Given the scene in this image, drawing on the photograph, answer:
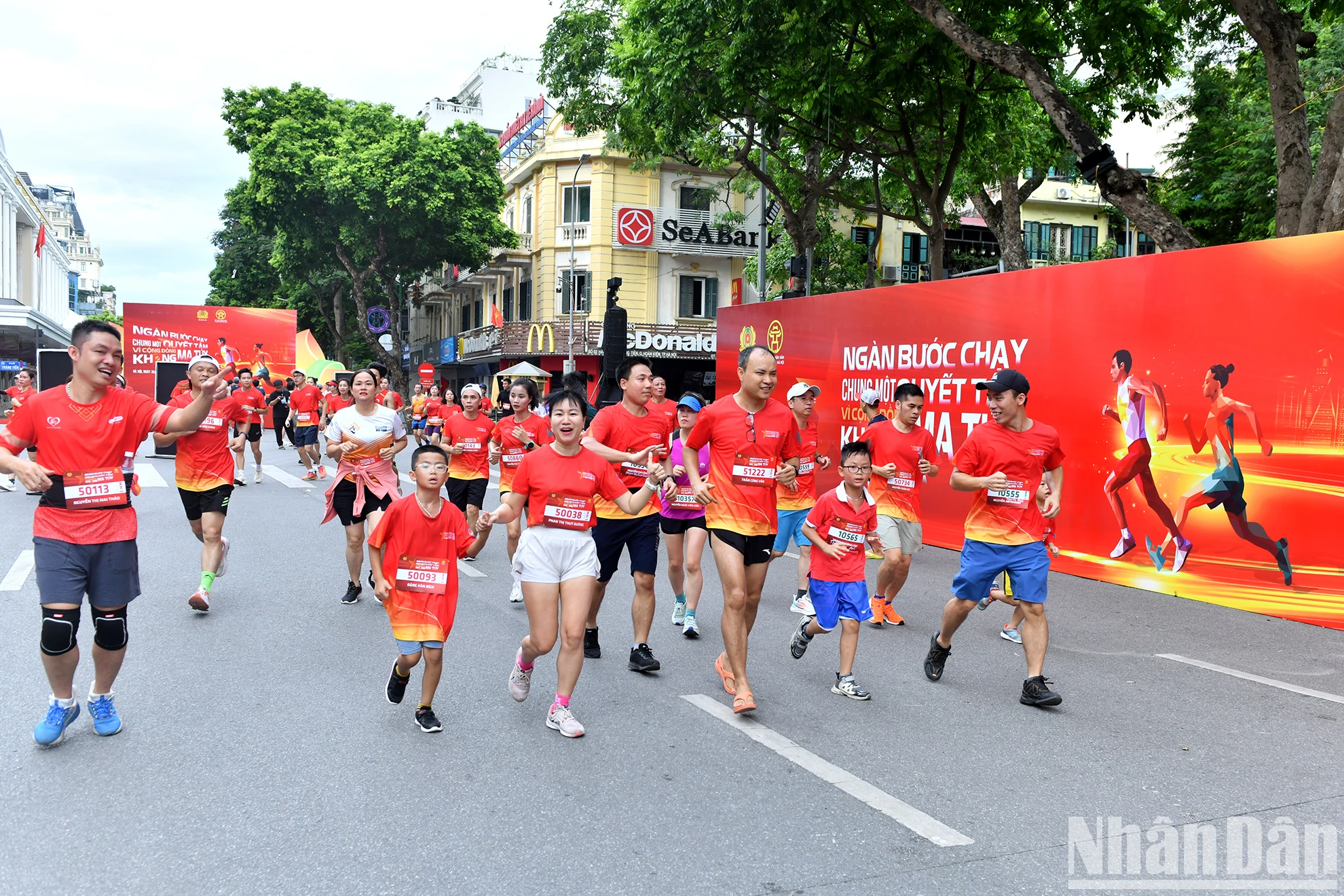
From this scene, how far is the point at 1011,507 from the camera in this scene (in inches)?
239

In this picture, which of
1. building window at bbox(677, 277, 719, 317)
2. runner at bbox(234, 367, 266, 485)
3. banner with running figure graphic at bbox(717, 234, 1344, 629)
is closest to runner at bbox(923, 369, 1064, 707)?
banner with running figure graphic at bbox(717, 234, 1344, 629)

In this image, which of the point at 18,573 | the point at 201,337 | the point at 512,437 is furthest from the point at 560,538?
the point at 201,337

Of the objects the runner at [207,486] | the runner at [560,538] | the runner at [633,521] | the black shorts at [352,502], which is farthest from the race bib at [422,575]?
the runner at [207,486]

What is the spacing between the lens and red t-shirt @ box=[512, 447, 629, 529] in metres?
5.37

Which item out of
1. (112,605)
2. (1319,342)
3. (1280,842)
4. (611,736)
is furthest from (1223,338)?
(112,605)

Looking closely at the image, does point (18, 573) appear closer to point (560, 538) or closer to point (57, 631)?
point (57, 631)

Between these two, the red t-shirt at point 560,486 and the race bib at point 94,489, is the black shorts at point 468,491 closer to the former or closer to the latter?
the red t-shirt at point 560,486

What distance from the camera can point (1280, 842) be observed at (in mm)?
3973

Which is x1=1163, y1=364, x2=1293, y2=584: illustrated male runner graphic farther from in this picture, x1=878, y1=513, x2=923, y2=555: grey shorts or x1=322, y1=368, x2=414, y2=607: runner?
x1=322, y1=368, x2=414, y2=607: runner

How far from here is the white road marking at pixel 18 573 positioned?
8.67 metres

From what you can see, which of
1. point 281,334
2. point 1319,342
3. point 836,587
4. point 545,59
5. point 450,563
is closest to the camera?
point 450,563

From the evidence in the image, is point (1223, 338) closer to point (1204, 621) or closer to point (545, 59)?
point (1204, 621)

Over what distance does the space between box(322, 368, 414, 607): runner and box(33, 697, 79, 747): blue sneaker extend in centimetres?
313

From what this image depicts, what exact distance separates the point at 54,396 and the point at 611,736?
3.02 m
